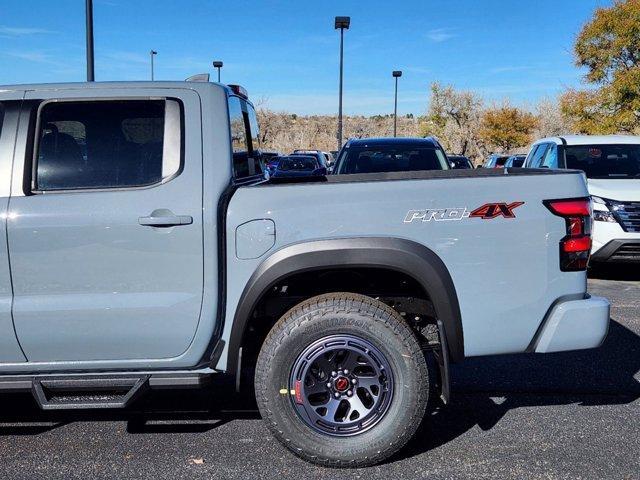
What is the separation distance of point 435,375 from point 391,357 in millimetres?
1848

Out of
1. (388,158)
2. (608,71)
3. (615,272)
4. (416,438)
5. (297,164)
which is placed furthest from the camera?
(297,164)

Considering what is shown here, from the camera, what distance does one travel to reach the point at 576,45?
19.6 metres

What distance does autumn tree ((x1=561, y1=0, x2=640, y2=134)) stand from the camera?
60.0 ft

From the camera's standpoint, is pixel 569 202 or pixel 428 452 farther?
pixel 428 452

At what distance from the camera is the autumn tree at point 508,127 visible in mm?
43375

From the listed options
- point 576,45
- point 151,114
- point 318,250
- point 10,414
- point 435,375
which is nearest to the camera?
point 318,250

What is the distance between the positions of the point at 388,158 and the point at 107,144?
6.23 metres

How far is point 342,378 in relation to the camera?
11.6ft

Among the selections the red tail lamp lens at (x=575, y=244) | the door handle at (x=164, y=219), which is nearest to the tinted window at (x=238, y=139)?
the door handle at (x=164, y=219)

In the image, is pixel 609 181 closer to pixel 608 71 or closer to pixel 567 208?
pixel 567 208

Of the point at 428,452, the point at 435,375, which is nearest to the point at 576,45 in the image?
the point at 435,375

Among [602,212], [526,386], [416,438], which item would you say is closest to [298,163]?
[602,212]

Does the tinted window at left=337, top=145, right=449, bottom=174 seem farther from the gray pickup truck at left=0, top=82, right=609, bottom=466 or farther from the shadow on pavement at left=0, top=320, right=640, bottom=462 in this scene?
the gray pickup truck at left=0, top=82, right=609, bottom=466

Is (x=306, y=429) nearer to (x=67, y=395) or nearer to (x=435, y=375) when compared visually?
(x=67, y=395)
